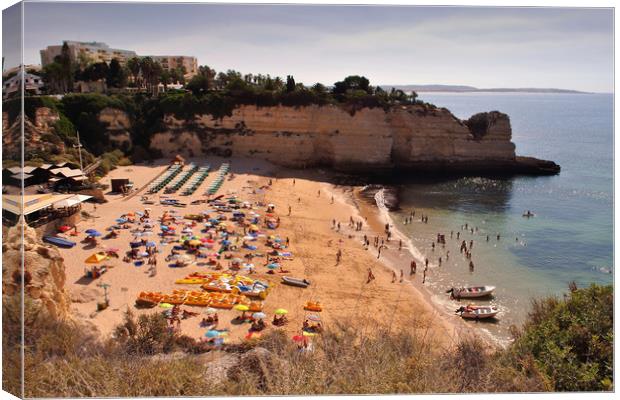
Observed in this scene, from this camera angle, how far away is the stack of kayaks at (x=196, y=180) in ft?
112

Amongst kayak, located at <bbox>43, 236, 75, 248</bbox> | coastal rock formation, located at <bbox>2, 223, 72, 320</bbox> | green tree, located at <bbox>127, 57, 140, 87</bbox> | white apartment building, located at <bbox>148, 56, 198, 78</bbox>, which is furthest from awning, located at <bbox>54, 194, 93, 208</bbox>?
white apartment building, located at <bbox>148, 56, 198, 78</bbox>

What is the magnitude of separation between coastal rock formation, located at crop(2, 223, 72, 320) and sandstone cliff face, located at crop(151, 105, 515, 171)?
3284cm

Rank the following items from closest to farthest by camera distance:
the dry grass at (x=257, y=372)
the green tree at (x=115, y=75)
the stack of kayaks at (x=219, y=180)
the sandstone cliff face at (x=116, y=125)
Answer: the dry grass at (x=257, y=372)
the stack of kayaks at (x=219, y=180)
the sandstone cliff face at (x=116, y=125)
the green tree at (x=115, y=75)

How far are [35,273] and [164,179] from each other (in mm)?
25220

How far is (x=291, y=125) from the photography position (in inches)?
1788

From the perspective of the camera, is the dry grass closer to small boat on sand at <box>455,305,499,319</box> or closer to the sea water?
the sea water

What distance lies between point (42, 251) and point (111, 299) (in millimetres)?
5443

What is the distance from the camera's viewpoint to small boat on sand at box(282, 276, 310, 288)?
20.7 metres

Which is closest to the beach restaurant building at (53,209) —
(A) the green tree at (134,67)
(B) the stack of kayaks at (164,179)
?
(B) the stack of kayaks at (164,179)

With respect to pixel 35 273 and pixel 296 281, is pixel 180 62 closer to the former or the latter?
pixel 296 281

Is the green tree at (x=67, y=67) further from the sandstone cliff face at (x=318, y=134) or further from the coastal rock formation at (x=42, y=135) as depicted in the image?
the sandstone cliff face at (x=318, y=134)

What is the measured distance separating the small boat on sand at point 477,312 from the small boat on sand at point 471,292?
1.25 meters

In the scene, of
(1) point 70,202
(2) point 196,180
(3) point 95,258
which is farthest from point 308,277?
(2) point 196,180

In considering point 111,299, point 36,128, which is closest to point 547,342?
point 111,299
